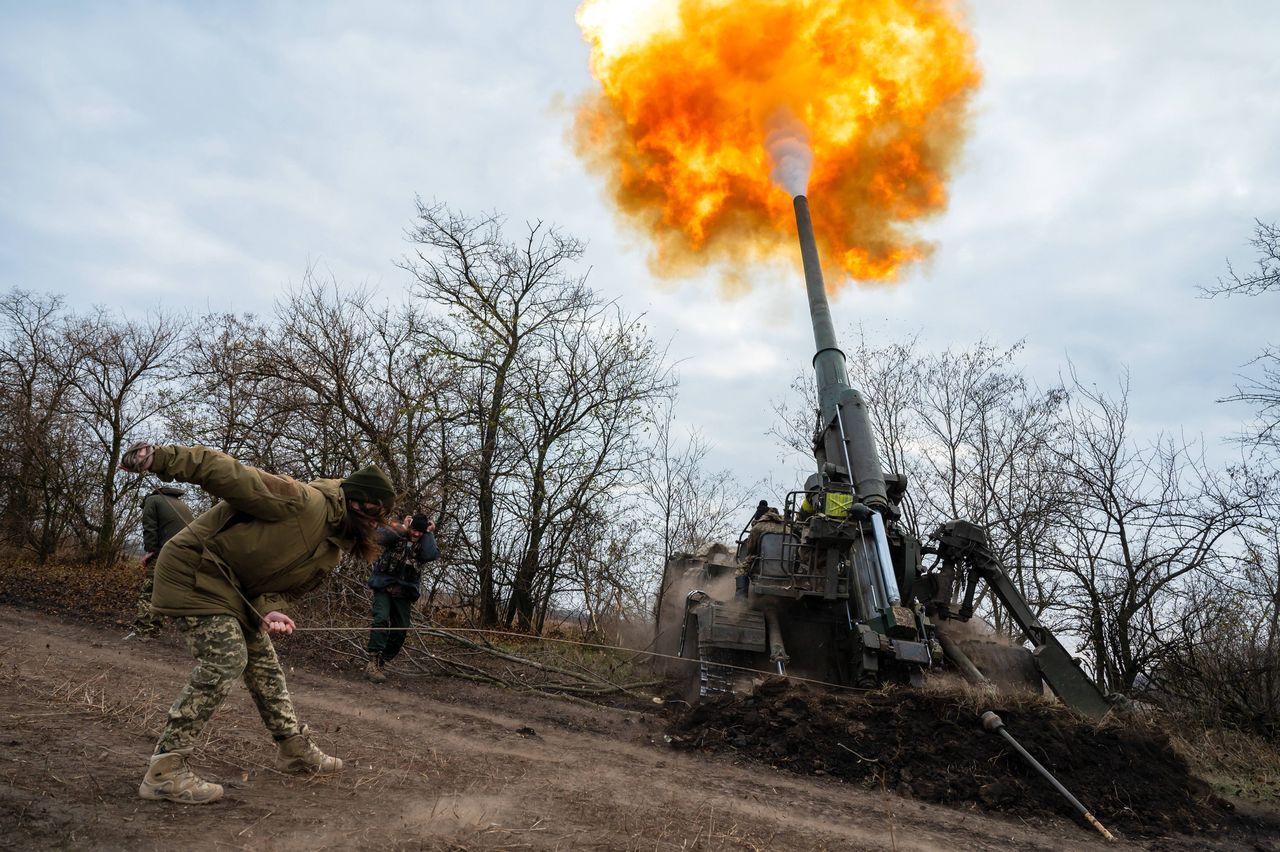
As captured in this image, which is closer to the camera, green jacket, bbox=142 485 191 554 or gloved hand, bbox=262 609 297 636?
gloved hand, bbox=262 609 297 636

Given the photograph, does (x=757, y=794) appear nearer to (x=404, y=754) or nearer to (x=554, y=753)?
(x=554, y=753)

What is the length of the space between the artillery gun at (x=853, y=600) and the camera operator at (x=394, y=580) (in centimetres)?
343

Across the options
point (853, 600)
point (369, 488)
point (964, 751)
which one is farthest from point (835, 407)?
point (369, 488)

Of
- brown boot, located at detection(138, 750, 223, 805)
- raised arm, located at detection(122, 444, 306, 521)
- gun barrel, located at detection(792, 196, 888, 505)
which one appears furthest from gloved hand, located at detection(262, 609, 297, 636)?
gun barrel, located at detection(792, 196, 888, 505)

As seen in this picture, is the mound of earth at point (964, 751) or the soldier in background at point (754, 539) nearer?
the mound of earth at point (964, 751)

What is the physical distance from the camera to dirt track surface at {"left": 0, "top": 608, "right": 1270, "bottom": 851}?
3676mm

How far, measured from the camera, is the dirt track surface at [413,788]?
3.68m

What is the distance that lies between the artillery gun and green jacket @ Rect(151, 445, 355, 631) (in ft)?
18.3

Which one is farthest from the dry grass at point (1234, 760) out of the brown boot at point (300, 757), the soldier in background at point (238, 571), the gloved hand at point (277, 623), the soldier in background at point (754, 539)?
the gloved hand at point (277, 623)

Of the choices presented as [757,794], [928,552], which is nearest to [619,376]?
[928,552]

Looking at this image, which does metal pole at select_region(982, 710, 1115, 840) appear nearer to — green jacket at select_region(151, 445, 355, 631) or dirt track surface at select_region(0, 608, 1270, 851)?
dirt track surface at select_region(0, 608, 1270, 851)

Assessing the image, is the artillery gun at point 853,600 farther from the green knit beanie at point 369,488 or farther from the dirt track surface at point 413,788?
the green knit beanie at point 369,488

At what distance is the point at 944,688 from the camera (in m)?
7.97

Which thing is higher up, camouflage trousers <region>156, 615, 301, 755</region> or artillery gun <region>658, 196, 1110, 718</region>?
artillery gun <region>658, 196, 1110, 718</region>
